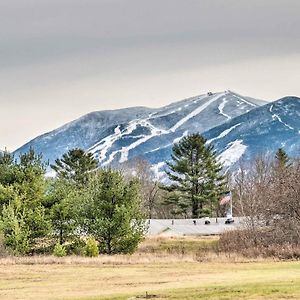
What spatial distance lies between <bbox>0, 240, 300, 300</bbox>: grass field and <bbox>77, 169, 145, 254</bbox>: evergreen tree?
975 centimetres

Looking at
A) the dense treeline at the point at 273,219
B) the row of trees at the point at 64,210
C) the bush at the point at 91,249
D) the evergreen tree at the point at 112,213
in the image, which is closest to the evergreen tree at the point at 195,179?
the dense treeline at the point at 273,219

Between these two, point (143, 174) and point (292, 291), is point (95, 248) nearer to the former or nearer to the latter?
point (292, 291)

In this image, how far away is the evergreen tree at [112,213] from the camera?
5325 cm

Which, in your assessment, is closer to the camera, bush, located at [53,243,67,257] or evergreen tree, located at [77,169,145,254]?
bush, located at [53,243,67,257]

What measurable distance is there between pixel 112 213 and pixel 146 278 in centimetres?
2354

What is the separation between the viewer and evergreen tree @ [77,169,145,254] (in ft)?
175

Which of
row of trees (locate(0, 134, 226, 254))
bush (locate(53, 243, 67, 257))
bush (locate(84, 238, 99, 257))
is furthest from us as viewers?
row of trees (locate(0, 134, 226, 254))

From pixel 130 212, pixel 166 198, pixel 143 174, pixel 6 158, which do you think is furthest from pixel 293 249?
pixel 143 174

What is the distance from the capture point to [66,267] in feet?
127

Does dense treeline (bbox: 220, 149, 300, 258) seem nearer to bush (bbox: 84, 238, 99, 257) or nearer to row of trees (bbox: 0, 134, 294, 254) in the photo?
row of trees (bbox: 0, 134, 294, 254)

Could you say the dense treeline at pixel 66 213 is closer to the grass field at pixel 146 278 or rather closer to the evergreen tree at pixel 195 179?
the grass field at pixel 146 278

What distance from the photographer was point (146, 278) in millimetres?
31031

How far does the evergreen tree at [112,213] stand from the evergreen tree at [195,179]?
39389 mm

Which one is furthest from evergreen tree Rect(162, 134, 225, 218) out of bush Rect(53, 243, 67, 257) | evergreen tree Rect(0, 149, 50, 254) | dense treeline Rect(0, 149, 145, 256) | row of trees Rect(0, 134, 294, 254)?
bush Rect(53, 243, 67, 257)
